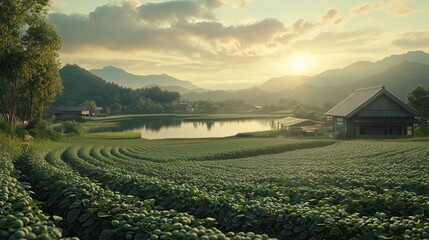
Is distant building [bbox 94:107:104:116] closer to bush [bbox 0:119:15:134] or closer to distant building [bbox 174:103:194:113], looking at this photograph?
distant building [bbox 174:103:194:113]

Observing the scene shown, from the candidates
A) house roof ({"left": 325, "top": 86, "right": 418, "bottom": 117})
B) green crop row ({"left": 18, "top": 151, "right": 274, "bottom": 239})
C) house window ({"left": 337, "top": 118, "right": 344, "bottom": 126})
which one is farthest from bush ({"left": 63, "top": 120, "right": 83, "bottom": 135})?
green crop row ({"left": 18, "top": 151, "right": 274, "bottom": 239})

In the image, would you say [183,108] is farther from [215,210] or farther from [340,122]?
[215,210]

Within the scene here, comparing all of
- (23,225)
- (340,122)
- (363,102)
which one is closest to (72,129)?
(340,122)

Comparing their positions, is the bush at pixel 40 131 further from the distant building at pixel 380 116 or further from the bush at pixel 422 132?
the bush at pixel 422 132

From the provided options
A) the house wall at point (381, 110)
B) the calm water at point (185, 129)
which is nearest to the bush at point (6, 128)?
the calm water at point (185, 129)

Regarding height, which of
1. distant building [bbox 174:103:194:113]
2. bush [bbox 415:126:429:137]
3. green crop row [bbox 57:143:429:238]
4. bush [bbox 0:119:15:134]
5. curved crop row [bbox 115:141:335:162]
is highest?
distant building [bbox 174:103:194:113]

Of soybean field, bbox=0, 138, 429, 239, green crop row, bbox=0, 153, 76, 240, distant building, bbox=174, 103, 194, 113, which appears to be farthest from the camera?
distant building, bbox=174, 103, 194, 113

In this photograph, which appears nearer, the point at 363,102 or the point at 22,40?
the point at 22,40

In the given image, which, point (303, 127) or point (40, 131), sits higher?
point (40, 131)
